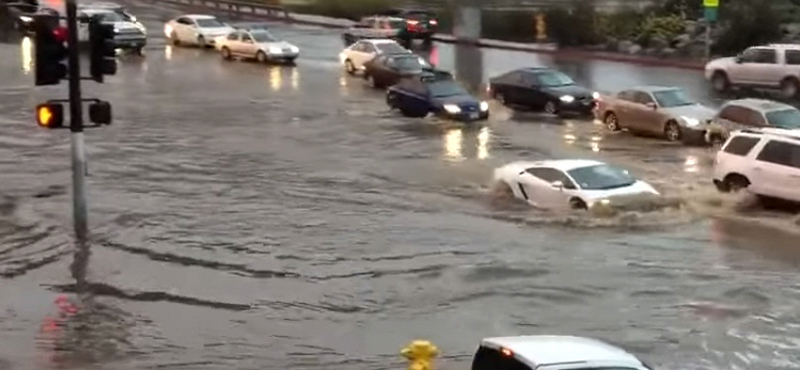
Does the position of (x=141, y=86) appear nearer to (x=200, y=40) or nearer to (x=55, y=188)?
(x=200, y=40)

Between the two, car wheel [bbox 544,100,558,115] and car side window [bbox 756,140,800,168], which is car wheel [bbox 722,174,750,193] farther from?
car wheel [bbox 544,100,558,115]

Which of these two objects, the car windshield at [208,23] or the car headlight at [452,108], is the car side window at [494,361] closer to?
the car headlight at [452,108]

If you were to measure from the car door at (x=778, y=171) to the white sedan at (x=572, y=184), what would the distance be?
1.92 meters

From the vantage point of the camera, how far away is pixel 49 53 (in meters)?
22.2

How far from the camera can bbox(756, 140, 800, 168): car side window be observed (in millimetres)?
26641

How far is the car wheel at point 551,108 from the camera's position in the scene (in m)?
41.5

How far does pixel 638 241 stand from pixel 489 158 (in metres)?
9.99

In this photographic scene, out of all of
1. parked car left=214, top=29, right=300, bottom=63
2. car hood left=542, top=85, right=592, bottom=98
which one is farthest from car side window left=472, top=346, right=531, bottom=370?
parked car left=214, top=29, right=300, bottom=63

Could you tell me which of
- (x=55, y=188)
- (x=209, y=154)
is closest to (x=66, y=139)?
(x=209, y=154)

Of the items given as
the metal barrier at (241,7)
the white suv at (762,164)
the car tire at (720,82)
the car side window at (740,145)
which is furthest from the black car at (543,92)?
the metal barrier at (241,7)

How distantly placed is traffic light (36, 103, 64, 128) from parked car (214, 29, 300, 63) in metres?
32.7

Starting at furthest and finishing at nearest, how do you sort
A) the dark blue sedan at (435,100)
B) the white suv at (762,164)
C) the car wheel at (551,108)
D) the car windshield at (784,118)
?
1. the car wheel at (551,108)
2. the dark blue sedan at (435,100)
3. the car windshield at (784,118)
4. the white suv at (762,164)

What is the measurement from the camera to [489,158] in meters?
33.6

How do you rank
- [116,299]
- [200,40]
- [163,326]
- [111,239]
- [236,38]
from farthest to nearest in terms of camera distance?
[200,40], [236,38], [111,239], [116,299], [163,326]
